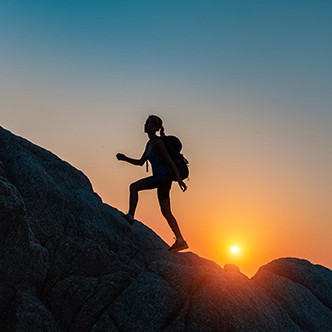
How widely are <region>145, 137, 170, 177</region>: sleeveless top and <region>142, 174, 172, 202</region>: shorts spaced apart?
17 centimetres

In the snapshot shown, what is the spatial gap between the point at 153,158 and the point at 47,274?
21.4ft

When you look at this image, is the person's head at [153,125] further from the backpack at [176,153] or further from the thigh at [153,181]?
the thigh at [153,181]

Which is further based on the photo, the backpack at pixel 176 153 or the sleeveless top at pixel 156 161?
the sleeveless top at pixel 156 161

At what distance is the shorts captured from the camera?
17797mm

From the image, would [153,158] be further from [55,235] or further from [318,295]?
[318,295]

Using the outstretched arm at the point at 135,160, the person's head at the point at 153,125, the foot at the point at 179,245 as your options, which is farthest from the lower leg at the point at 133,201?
the person's head at the point at 153,125

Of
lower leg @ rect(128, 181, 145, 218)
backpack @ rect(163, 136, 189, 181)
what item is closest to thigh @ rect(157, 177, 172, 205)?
backpack @ rect(163, 136, 189, 181)

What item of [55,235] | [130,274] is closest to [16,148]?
[55,235]

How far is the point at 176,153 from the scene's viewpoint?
57.9ft

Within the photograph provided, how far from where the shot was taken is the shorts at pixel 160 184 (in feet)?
58.4

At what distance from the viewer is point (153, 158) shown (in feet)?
59.3

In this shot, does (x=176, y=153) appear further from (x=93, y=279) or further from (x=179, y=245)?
(x=93, y=279)

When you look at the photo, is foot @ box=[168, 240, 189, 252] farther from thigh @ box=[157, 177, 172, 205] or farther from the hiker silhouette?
thigh @ box=[157, 177, 172, 205]

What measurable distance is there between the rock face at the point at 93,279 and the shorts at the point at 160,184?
205 cm
